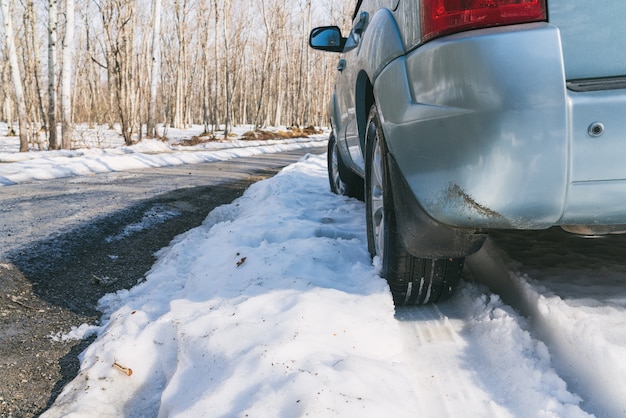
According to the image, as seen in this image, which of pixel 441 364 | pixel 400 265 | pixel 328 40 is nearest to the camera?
pixel 441 364

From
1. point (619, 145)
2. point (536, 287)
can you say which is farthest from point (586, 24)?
point (536, 287)

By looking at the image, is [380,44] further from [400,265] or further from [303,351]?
[303,351]

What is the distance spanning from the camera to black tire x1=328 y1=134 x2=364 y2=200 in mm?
4613

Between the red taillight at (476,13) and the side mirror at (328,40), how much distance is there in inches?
88.2

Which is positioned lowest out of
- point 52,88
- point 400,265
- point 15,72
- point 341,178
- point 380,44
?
point 400,265

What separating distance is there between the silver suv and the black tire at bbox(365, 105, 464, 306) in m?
0.26

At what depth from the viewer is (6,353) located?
2.13 metres

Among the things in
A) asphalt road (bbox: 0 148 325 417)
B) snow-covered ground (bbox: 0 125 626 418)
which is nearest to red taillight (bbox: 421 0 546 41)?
snow-covered ground (bbox: 0 125 626 418)

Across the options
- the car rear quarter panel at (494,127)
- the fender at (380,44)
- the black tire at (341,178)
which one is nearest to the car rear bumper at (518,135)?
the car rear quarter panel at (494,127)

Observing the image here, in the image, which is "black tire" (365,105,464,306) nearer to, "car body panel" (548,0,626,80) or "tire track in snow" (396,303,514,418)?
"tire track in snow" (396,303,514,418)

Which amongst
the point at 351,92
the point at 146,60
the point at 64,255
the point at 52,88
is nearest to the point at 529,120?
the point at 351,92

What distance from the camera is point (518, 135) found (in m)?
1.48

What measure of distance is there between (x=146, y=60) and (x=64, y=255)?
122ft

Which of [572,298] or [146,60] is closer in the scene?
[572,298]
